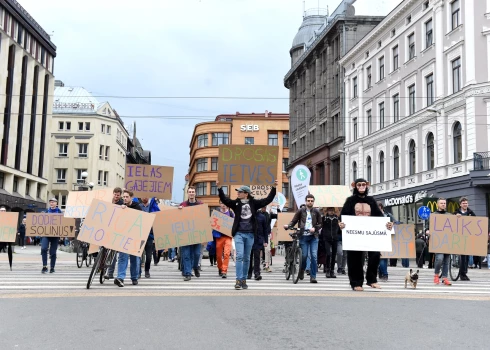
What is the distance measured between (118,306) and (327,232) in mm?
8398

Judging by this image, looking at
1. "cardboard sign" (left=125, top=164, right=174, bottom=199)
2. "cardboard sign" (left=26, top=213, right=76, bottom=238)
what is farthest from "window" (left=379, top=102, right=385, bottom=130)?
"cardboard sign" (left=26, top=213, right=76, bottom=238)

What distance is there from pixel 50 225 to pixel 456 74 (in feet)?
85.6

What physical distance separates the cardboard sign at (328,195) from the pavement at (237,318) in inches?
494

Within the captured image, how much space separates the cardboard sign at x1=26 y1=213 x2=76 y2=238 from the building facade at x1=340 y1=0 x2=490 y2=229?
845 inches

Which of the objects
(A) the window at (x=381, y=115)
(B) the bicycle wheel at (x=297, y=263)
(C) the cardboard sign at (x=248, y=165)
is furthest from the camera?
(A) the window at (x=381, y=115)

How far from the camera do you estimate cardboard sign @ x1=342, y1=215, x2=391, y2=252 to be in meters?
10.4

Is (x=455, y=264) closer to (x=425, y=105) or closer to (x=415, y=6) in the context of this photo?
(x=425, y=105)

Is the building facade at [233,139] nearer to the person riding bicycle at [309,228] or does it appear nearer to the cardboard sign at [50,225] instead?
the cardboard sign at [50,225]

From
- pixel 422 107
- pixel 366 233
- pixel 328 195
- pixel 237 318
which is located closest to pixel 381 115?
pixel 422 107

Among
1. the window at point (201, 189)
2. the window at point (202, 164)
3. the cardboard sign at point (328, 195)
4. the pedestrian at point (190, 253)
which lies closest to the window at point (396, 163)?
the cardboard sign at point (328, 195)

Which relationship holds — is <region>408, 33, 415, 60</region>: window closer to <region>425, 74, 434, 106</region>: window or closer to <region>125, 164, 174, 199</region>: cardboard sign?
<region>425, 74, 434, 106</region>: window

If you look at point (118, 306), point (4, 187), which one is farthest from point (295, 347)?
point (4, 187)

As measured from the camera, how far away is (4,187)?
54688 millimetres

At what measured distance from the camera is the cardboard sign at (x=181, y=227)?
1303cm
